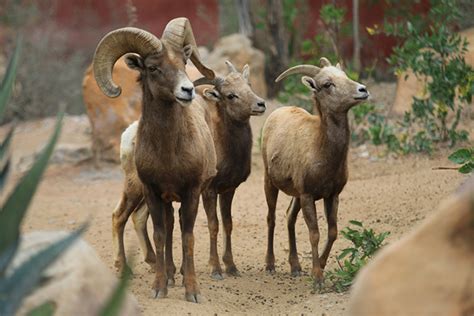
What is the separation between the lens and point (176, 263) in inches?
414

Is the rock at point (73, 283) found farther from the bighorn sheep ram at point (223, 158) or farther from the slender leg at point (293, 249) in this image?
the slender leg at point (293, 249)

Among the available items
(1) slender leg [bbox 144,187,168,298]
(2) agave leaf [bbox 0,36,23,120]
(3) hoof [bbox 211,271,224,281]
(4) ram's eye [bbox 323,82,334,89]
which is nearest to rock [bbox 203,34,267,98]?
(3) hoof [bbox 211,271,224,281]

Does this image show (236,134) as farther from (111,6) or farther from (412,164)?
(111,6)

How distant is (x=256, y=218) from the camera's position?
12500 mm

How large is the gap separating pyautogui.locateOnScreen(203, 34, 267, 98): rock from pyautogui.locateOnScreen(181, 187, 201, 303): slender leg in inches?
389

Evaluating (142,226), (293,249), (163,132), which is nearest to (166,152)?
(163,132)

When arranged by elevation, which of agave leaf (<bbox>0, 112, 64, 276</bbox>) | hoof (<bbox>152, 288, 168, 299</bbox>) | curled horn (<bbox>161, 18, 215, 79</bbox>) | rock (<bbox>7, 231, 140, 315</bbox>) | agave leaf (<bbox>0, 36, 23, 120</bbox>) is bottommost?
hoof (<bbox>152, 288, 168, 299</bbox>)

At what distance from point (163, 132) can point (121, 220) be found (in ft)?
5.76

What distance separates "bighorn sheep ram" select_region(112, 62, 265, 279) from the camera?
32.2 feet

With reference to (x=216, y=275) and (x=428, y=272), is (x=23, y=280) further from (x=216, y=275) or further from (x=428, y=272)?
(x=216, y=275)

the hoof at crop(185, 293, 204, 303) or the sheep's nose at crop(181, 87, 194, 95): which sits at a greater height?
the sheep's nose at crop(181, 87, 194, 95)

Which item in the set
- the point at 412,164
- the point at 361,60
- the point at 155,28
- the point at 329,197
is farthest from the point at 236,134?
the point at 155,28

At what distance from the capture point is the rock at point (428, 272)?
3.68 m

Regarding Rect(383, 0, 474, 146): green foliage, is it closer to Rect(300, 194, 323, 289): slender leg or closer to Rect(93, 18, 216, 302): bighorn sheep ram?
Rect(300, 194, 323, 289): slender leg
